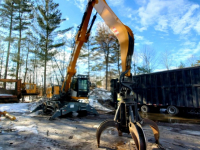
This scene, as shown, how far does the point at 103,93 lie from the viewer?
20188mm

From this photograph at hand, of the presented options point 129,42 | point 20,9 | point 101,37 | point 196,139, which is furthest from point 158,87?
point 20,9

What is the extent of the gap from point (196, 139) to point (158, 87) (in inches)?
272

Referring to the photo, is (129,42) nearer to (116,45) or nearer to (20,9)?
(116,45)

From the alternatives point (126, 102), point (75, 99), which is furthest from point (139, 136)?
point (75, 99)

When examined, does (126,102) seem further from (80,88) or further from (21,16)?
(21,16)

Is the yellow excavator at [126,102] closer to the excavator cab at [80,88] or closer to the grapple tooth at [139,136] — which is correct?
the grapple tooth at [139,136]

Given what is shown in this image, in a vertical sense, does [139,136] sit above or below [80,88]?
below

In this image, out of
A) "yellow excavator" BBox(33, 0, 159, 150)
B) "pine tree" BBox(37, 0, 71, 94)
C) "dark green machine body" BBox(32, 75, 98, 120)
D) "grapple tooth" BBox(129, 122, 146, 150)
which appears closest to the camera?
"grapple tooth" BBox(129, 122, 146, 150)

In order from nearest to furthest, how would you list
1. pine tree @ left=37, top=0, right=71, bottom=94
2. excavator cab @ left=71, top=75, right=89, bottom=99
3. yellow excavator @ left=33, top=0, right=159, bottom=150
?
yellow excavator @ left=33, top=0, right=159, bottom=150 → excavator cab @ left=71, top=75, right=89, bottom=99 → pine tree @ left=37, top=0, right=71, bottom=94

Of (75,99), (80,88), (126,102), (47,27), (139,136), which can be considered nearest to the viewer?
(139,136)

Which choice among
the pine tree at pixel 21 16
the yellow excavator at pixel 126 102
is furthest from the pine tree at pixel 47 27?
→ the yellow excavator at pixel 126 102

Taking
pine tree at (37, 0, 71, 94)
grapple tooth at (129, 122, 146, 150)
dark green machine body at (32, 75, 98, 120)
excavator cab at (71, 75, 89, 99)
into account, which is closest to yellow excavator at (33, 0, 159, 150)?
grapple tooth at (129, 122, 146, 150)

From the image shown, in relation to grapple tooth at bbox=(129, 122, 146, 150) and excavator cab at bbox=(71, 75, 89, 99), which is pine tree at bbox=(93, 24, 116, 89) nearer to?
excavator cab at bbox=(71, 75, 89, 99)

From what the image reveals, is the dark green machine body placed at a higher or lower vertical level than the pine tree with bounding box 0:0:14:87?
lower
